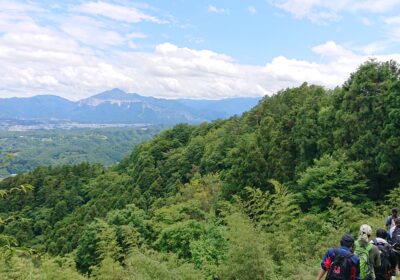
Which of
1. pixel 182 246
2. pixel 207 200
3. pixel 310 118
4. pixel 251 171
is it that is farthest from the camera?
pixel 207 200

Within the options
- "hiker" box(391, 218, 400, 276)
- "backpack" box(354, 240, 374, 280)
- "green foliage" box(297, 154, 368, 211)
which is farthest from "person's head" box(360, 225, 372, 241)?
"green foliage" box(297, 154, 368, 211)

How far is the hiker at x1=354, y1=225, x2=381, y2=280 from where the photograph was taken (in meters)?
6.05

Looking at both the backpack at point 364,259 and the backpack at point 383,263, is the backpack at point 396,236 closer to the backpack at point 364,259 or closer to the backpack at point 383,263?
the backpack at point 383,263

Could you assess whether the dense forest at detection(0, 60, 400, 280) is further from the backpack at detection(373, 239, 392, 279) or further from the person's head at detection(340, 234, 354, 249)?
the person's head at detection(340, 234, 354, 249)

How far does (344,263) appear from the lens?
5.71m

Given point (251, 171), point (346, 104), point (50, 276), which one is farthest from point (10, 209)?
point (346, 104)

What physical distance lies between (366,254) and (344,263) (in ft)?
2.17

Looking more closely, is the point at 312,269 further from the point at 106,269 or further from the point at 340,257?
the point at 106,269

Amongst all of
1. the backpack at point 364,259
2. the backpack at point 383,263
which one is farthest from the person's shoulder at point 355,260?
the backpack at point 383,263

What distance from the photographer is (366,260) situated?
6.11 metres

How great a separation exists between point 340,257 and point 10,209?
57.9 meters

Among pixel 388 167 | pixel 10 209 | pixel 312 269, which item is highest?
pixel 388 167

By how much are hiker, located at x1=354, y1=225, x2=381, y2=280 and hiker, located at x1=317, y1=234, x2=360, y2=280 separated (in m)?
0.29

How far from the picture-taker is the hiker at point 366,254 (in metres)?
6.05
